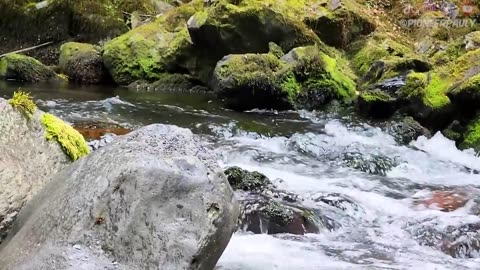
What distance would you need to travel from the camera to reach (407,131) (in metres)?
8.51

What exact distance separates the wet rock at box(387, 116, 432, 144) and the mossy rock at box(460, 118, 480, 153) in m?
0.52

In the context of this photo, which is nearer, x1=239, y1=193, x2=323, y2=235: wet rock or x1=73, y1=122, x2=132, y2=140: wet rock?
x1=239, y1=193, x2=323, y2=235: wet rock

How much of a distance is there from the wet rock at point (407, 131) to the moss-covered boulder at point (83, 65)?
866 cm

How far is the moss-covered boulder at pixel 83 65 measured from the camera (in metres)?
14.5

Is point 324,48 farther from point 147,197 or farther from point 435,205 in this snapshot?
point 147,197

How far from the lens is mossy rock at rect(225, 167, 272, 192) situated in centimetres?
559

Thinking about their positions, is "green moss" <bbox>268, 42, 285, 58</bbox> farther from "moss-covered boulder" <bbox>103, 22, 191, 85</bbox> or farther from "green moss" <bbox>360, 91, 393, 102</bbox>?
"moss-covered boulder" <bbox>103, 22, 191, 85</bbox>

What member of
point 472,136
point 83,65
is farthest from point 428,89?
point 83,65

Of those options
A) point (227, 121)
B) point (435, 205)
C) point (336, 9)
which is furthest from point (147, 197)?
point (336, 9)

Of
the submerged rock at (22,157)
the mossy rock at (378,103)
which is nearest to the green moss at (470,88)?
the mossy rock at (378,103)

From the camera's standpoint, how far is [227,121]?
361 inches

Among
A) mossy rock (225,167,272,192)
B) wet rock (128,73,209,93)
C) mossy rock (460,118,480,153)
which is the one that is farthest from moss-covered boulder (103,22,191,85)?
mossy rock (225,167,272,192)

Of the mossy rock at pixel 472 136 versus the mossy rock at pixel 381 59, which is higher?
the mossy rock at pixel 381 59

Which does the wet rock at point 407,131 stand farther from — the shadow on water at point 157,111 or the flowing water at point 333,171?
the shadow on water at point 157,111
